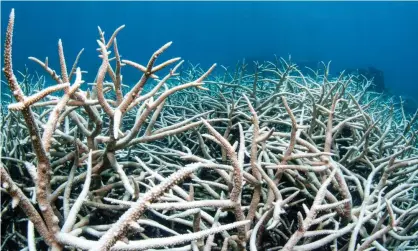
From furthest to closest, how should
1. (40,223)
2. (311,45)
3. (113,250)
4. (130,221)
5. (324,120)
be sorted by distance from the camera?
1. (311,45)
2. (324,120)
3. (40,223)
4. (113,250)
5. (130,221)

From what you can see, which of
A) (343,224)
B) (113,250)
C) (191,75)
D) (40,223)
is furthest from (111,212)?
(191,75)

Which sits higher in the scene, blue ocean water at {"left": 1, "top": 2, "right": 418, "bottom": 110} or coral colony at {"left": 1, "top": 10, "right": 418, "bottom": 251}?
blue ocean water at {"left": 1, "top": 2, "right": 418, "bottom": 110}

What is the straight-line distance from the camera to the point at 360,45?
13625cm

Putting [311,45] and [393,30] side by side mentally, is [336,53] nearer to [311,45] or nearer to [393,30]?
[311,45]

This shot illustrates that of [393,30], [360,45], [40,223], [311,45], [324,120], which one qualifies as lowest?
[40,223]

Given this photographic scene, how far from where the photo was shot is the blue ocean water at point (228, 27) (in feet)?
363

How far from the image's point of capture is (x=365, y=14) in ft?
470

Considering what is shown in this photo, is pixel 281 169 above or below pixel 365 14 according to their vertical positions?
below

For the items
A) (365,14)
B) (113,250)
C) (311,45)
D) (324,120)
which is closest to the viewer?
(113,250)

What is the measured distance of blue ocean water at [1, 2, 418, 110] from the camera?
363 feet

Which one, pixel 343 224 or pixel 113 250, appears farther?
pixel 343 224

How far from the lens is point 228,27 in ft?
402

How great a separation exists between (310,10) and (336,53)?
78.1 ft

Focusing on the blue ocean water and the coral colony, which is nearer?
the coral colony
